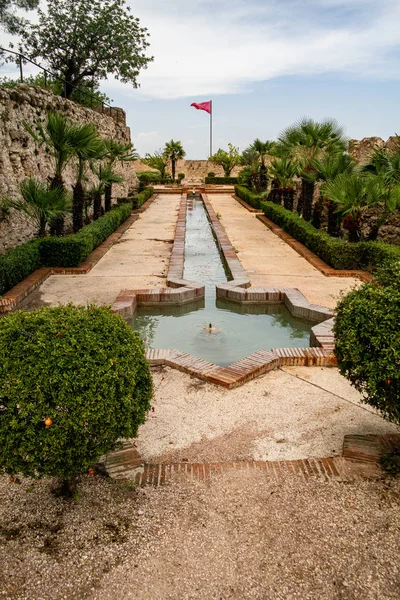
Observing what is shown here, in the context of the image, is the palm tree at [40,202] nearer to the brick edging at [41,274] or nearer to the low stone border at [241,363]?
the brick edging at [41,274]

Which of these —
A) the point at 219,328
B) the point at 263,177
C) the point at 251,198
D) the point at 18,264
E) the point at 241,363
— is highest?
the point at 263,177

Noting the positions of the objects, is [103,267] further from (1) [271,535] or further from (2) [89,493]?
(1) [271,535]

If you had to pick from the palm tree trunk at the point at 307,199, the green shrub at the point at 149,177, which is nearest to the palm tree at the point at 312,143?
the palm tree trunk at the point at 307,199

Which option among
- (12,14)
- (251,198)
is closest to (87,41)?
(12,14)

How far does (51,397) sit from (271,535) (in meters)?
1.51

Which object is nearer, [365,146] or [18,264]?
[18,264]

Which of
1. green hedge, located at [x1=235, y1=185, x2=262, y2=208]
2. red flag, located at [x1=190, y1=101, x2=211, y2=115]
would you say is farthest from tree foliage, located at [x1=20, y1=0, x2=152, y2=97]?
red flag, located at [x1=190, y1=101, x2=211, y2=115]

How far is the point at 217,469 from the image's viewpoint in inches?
135

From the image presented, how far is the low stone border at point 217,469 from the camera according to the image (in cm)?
333

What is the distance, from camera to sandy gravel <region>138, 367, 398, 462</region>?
3.74m

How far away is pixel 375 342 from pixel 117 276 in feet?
22.1

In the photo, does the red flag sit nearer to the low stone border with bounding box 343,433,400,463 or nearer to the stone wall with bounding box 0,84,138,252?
the stone wall with bounding box 0,84,138,252

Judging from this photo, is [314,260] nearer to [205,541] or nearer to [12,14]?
[205,541]

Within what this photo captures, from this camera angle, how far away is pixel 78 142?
10891mm
